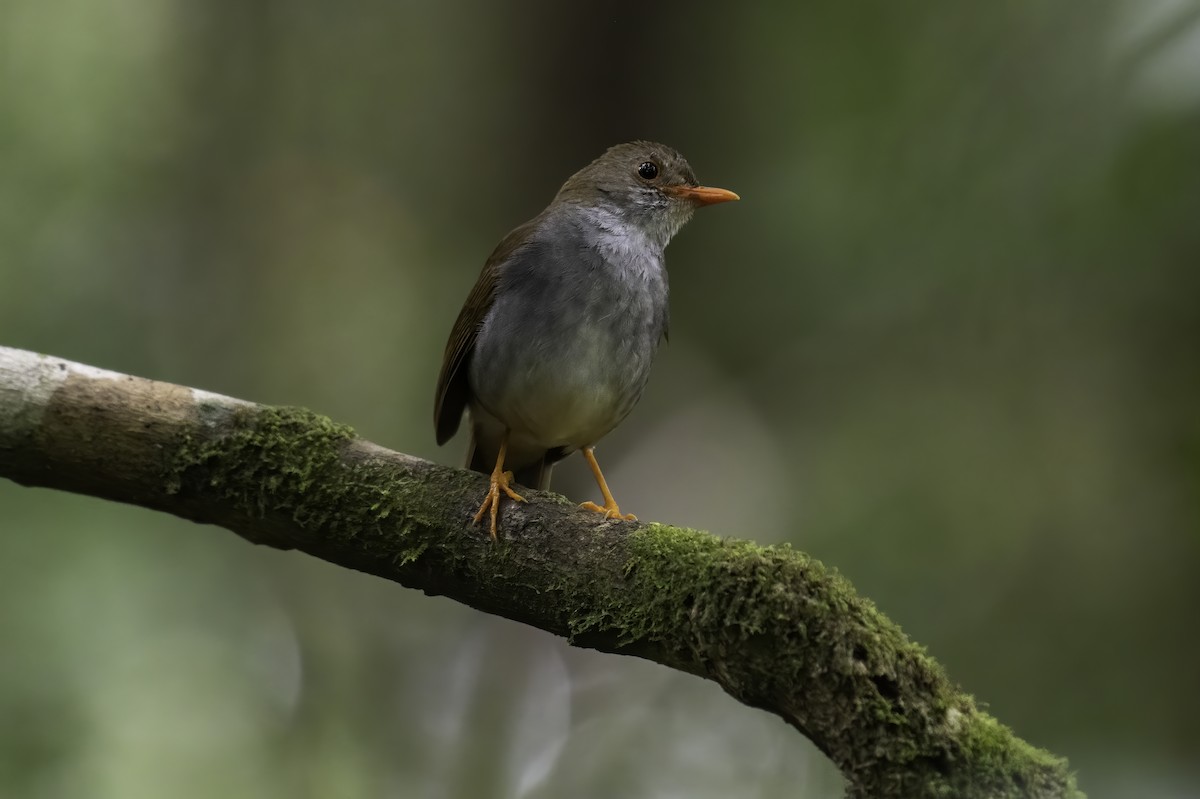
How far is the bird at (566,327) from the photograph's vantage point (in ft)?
12.7

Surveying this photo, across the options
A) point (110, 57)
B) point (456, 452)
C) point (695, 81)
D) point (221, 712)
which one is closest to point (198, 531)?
point (221, 712)

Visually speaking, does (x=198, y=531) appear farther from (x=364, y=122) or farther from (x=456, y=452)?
(x=364, y=122)

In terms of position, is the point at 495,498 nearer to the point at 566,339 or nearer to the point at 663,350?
the point at 566,339

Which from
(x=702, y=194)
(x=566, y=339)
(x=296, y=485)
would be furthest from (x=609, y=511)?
(x=702, y=194)

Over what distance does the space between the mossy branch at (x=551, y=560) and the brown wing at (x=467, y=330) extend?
38.5 inches

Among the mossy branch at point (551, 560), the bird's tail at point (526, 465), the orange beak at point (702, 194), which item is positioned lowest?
the bird's tail at point (526, 465)

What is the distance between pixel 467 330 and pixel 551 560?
59.9 inches

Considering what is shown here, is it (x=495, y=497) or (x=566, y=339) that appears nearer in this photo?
(x=495, y=497)

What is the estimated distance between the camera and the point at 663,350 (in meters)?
5.40

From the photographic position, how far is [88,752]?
534 centimetres

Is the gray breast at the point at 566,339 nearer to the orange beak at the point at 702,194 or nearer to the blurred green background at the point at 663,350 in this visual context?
the orange beak at the point at 702,194

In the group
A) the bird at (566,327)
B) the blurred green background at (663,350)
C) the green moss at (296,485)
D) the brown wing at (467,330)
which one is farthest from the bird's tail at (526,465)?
the green moss at (296,485)

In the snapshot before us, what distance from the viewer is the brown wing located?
161 inches

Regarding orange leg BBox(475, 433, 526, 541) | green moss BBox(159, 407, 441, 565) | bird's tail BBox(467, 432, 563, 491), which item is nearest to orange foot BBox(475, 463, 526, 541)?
orange leg BBox(475, 433, 526, 541)
